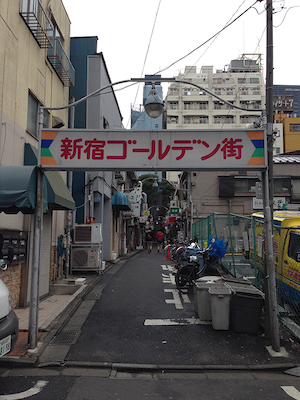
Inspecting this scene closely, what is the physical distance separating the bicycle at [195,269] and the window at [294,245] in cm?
259

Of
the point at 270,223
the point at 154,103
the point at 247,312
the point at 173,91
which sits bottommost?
the point at 247,312

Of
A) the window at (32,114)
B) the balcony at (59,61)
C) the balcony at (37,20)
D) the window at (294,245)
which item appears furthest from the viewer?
the balcony at (59,61)

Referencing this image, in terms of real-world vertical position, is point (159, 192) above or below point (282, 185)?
above

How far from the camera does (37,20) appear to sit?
9.03 metres

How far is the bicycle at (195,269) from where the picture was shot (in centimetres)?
988

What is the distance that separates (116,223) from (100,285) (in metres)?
12.0

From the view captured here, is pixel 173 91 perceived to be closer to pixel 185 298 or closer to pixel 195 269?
pixel 195 269

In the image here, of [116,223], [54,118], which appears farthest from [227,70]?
[54,118]

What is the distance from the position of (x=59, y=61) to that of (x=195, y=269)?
8209 mm

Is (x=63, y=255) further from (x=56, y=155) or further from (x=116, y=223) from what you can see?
(x=116, y=223)

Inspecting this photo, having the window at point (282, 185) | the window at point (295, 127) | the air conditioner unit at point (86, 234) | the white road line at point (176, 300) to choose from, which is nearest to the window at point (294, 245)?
the white road line at point (176, 300)

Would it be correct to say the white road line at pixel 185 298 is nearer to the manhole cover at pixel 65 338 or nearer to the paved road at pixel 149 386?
the manhole cover at pixel 65 338

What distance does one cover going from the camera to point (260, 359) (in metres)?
5.51

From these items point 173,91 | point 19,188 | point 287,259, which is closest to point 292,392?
point 287,259
